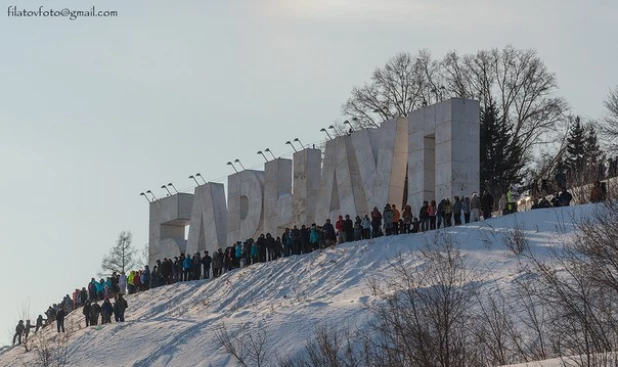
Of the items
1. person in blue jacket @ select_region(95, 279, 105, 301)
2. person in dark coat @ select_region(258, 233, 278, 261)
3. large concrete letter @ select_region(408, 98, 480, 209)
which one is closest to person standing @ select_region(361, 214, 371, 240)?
large concrete letter @ select_region(408, 98, 480, 209)

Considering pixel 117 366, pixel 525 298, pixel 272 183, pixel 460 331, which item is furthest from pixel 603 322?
pixel 272 183

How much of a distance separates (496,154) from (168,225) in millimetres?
12285

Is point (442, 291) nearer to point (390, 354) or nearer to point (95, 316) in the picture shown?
point (390, 354)

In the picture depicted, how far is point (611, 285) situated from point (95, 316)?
2472 cm

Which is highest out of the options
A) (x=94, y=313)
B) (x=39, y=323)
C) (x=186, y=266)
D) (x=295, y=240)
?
(x=295, y=240)

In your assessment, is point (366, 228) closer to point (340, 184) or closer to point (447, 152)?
point (447, 152)

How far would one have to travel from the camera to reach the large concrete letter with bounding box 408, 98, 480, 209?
1884 inches

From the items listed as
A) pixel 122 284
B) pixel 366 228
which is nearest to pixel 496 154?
pixel 122 284

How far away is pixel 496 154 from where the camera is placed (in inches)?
2436

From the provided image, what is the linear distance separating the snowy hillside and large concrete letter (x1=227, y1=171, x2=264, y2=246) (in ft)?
14.7

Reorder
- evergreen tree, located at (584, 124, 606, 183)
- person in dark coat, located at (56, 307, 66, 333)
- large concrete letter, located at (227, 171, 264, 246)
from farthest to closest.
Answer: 1. large concrete letter, located at (227, 171, 264, 246)
2. evergreen tree, located at (584, 124, 606, 183)
3. person in dark coat, located at (56, 307, 66, 333)

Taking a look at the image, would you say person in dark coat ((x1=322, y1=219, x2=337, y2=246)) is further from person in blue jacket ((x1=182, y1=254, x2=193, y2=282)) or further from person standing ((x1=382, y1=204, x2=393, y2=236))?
person in blue jacket ((x1=182, y1=254, x2=193, y2=282))

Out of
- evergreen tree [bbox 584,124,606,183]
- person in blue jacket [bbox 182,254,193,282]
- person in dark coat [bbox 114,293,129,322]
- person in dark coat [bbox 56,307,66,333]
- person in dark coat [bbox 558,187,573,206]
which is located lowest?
person in dark coat [bbox 56,307,66,333]

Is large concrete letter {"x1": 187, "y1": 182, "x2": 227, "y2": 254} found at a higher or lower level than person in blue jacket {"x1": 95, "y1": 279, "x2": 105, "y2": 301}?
higher
